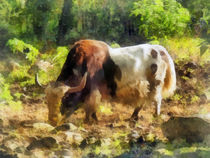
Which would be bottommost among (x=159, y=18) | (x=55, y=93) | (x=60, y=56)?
(x=55, y=93)

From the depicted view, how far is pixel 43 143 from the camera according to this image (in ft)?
7.57

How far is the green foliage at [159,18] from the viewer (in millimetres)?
2467

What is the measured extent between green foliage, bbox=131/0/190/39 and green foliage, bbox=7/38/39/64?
85 cm

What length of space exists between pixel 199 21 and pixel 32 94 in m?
1.51

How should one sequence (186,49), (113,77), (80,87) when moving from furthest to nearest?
(186,49), (113,77), (80,87)

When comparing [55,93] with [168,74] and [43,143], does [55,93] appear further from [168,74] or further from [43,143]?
[168,74]

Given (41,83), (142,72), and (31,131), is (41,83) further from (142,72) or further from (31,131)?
(142,72)

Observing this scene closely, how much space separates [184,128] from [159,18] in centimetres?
92

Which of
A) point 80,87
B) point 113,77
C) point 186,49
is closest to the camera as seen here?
point 80,87

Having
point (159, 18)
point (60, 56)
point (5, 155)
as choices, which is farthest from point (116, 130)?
point (159, 18)

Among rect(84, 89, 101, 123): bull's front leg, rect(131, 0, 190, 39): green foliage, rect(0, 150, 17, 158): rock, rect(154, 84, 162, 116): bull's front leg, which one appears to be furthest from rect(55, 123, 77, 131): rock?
rect(131, 0, 190, 39): green foliage

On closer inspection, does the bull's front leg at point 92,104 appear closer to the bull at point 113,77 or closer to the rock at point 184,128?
the bull at point 113,77

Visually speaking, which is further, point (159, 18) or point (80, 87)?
point (159, 18)

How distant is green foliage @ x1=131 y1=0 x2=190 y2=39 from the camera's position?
8.09 ft
